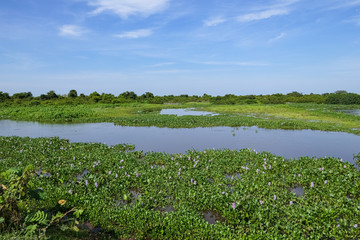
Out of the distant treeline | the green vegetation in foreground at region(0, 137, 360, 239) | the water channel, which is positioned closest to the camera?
the green vegetation in foreground at region(0, 137, 360, 239)

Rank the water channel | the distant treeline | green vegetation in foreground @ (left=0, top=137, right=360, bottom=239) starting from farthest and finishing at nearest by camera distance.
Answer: the distant treeline
the water channel
green vegetation in foreground @ (left=0, top=137, right=360, bottom=239)

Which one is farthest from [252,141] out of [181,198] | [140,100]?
[140,100]

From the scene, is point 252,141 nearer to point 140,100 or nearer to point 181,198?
point 181,198

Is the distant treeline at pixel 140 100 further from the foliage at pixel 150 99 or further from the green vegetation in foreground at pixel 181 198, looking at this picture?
the green vegetation in foreground at pixel 181 198

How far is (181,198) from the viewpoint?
261 inches

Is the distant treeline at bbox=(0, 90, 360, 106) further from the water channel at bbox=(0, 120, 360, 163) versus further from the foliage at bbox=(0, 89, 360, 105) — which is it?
the water channel at bbox=(0, 120, 360, 163)

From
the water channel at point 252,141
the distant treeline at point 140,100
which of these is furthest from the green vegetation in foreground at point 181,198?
the distant treeline at point 140,100

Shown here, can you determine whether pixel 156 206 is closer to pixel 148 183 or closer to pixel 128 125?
pixel 148 183

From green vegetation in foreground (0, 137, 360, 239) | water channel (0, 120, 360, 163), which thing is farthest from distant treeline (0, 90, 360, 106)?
green vegetation in foreground (0, 137, 360, 239)

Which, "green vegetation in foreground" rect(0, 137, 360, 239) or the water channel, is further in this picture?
the water channel

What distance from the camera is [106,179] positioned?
787 cm

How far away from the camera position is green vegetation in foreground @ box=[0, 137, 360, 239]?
477 cm

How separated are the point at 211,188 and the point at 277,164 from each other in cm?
347

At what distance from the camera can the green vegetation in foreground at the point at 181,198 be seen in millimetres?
4770
